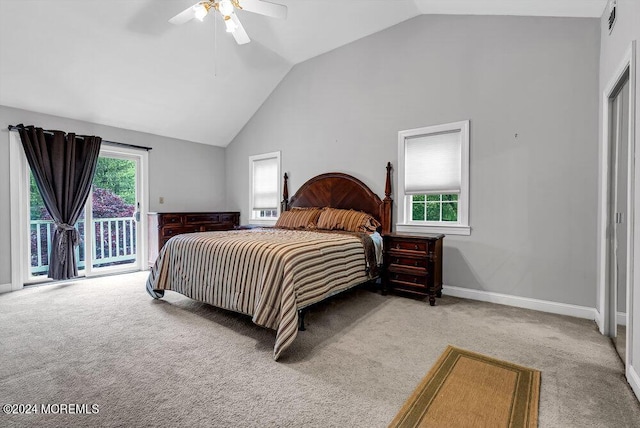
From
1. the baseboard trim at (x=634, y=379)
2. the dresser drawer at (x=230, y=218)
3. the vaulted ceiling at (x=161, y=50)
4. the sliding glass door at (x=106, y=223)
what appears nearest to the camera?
the baseboard trim at (x=634, y=379)

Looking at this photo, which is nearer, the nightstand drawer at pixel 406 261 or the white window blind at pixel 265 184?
the nightstand drawer at pixel 406 261

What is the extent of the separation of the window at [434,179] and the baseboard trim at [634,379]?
1.87 m

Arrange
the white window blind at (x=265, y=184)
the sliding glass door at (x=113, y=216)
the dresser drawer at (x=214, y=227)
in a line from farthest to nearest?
the white window blind at (x=265, y=184), the dresser drawer at (x=214, y=227), the sliding glass door at (x=113, y=216)

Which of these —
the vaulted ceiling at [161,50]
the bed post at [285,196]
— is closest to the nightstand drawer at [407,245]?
the bed post at [285,196]

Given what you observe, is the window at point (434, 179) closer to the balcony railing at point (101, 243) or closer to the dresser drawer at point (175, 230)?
the dresser drawer at point (175, 230)

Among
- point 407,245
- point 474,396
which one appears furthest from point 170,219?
point 474,396

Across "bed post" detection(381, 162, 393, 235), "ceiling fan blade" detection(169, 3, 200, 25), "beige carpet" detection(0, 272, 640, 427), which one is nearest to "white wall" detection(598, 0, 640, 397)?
"beige carpet" detection(0, 272, 640, 427)

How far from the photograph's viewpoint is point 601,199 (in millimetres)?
2654

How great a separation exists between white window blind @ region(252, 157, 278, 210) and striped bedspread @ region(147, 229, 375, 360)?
99.2 inches

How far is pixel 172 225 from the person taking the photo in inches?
196

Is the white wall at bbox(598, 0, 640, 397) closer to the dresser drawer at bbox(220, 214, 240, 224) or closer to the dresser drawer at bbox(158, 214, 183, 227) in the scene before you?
the dresser drawer at bbox(158, 214, 183, 227)

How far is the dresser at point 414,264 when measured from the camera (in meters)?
3.20

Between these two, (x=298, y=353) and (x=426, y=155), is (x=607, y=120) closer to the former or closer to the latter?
(x=426, y=155)

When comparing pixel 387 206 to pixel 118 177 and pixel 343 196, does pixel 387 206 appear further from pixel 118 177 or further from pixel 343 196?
pixel 118 177
